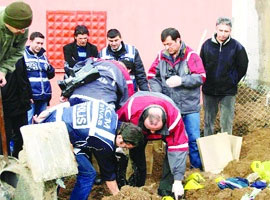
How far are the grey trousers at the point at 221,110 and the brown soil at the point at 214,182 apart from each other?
0.45m

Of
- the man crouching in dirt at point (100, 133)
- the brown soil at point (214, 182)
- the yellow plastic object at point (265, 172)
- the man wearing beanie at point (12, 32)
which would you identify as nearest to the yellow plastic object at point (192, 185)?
the brown soil at point (214, 182)

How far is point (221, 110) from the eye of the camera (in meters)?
8.06

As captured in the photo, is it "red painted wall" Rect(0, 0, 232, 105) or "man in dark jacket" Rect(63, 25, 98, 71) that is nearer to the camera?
"man in dark jacket" Rect(63, 25, 98, 71)

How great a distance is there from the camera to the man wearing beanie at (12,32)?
5.23 meters

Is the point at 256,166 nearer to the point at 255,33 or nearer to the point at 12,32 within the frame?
the point at 12,32

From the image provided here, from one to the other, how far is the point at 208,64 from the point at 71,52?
5.85 ft

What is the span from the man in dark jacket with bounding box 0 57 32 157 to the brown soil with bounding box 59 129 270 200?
81 cm

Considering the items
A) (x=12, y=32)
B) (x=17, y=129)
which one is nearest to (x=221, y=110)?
(x=17, y=129)

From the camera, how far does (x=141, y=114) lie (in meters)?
5.82

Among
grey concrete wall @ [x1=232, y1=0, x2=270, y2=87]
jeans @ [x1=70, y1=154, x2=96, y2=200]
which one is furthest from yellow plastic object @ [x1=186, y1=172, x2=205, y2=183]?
grey concrete wall @ [x1=232, y1=0, x2=270, y2=87]

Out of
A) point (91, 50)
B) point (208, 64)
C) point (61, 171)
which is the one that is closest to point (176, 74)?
point (208, 64)

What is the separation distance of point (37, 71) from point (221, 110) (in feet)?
7.97

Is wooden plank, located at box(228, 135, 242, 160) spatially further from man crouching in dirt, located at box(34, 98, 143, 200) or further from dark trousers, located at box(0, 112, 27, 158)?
dark trousers, located at box(0, 112, 27, 158)

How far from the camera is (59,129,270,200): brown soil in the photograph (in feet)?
17.6
